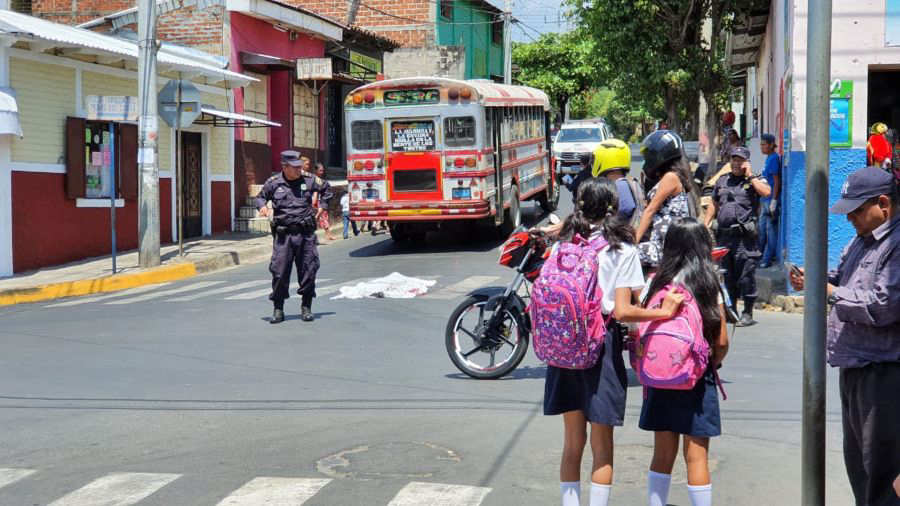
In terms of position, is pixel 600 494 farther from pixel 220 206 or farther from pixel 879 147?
pixel 220 206

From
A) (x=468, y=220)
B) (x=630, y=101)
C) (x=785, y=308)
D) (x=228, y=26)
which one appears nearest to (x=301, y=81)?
(x=228, y=26)

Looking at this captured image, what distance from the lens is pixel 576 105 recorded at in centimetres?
6856

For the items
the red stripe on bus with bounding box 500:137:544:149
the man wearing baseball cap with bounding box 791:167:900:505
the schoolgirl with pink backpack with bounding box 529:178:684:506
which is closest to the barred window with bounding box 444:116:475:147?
the red stripe on bus with bounding box 500:137:544:149

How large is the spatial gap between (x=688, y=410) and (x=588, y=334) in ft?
1.77

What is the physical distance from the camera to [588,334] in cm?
493

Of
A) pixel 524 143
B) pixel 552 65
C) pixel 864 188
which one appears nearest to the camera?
pixel 864 188

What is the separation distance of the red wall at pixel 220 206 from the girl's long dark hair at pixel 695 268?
19.9 m

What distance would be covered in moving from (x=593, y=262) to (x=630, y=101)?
23848mm

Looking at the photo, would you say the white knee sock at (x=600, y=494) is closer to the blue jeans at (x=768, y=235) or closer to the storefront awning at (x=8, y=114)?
the blue jeans at (x=768, y=235)

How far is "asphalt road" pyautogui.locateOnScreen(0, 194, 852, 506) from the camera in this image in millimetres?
5855

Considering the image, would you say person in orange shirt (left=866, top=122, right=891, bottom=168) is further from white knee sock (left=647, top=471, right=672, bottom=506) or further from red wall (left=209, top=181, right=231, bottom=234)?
red wall (left=209, top=181, right=231, bottom=234)

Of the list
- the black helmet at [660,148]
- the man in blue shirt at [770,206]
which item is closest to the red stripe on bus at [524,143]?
the man in blue shirt at [770,206]

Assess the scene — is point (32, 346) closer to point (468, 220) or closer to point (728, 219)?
point (728, 219)

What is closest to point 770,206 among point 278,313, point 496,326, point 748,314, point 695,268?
point 748,314
